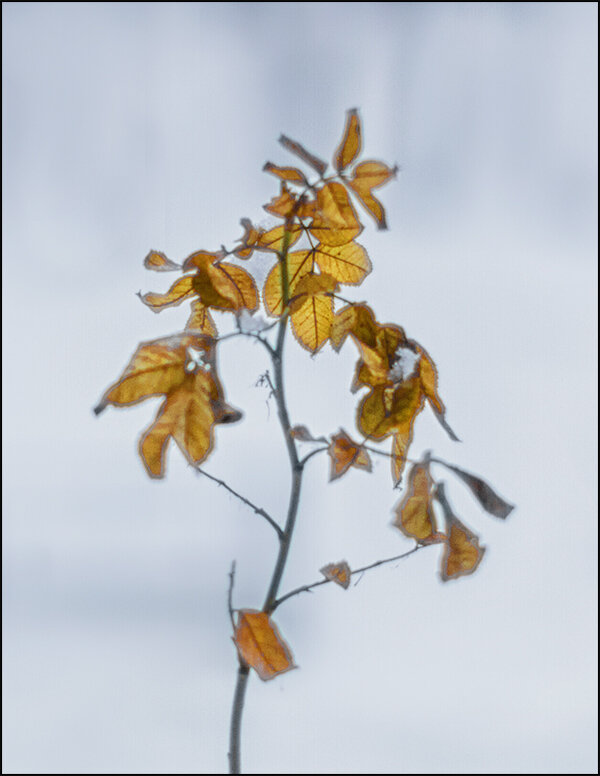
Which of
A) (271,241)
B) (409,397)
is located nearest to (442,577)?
(409,397)

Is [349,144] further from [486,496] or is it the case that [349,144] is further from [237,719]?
[237,719]

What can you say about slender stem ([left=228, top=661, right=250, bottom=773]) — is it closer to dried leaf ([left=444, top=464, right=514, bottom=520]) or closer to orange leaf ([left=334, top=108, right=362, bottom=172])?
dried leaf ([left=444, top=464, right=514, bottom=520])

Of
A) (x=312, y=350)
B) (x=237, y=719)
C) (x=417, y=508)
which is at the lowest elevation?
(x=237, y=719)

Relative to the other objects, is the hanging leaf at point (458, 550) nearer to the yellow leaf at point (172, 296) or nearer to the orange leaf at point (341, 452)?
the orange leaf at point (341, 452)

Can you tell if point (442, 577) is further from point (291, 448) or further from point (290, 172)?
point (290, 172)

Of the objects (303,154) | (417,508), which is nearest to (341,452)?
(417,508)
